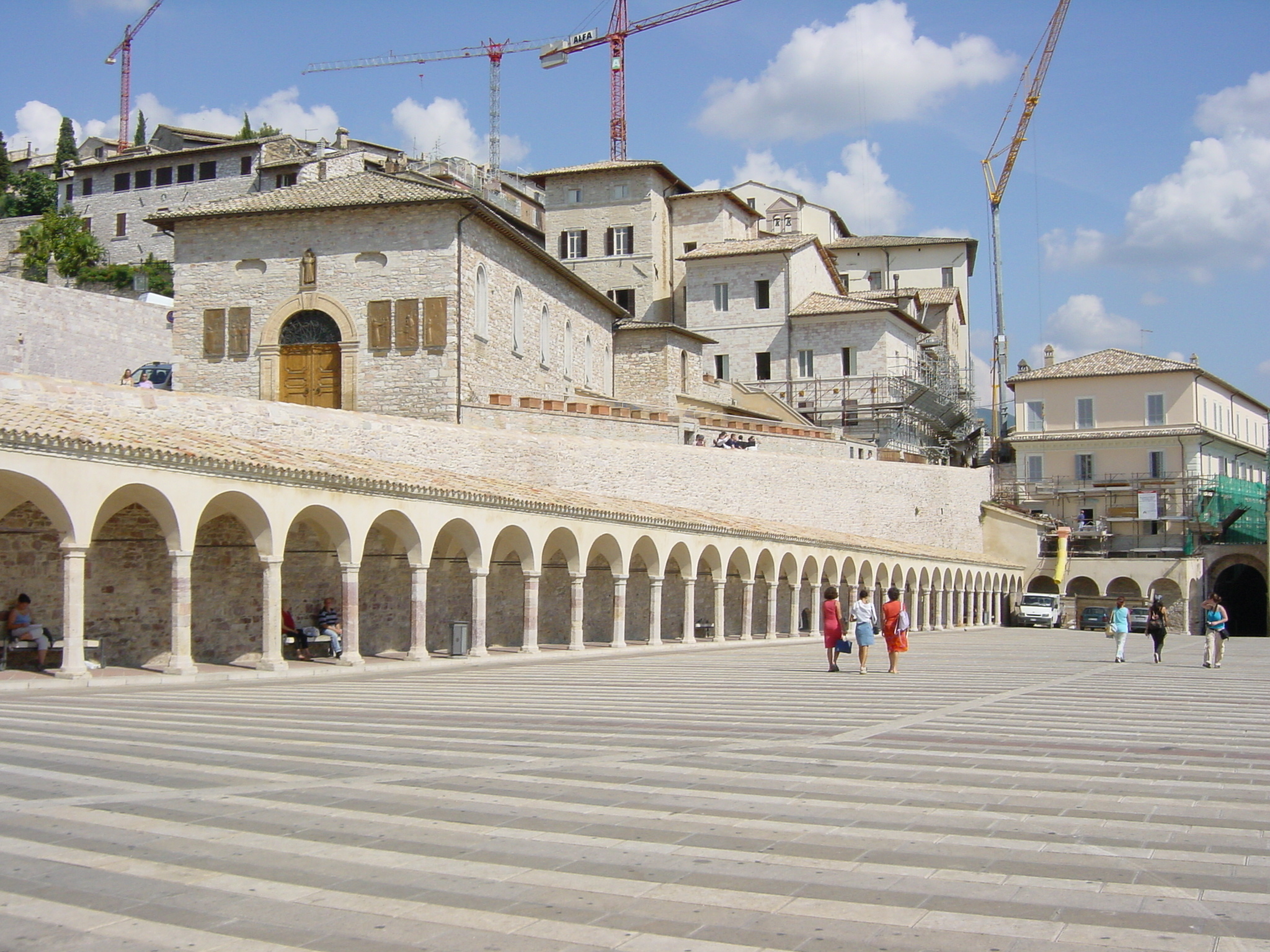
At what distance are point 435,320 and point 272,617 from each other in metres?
17.4

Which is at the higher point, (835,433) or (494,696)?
(835,433)

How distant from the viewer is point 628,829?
25.6ft

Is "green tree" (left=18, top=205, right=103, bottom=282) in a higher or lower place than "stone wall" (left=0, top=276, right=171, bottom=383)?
higher

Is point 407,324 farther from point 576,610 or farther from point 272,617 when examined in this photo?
point 272,617

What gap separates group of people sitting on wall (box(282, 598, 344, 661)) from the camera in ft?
80.1

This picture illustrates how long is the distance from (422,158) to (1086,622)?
157 ft

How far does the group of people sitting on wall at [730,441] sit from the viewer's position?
142 feet

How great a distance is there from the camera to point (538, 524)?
1107 inches

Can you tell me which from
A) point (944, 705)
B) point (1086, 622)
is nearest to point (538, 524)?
point (944, 705)

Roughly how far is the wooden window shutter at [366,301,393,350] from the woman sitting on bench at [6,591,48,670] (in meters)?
19.5

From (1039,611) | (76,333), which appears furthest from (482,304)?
(1039,611)

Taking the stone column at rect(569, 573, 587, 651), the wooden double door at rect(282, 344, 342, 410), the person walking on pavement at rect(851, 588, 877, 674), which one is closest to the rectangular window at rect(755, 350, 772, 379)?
the wooden double door at rect(282, 344, 342, 410)

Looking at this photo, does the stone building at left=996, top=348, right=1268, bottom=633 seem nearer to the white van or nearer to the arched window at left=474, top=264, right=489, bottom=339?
the white van

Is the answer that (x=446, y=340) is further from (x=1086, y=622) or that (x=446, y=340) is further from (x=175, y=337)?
(x=1086, y=622)
